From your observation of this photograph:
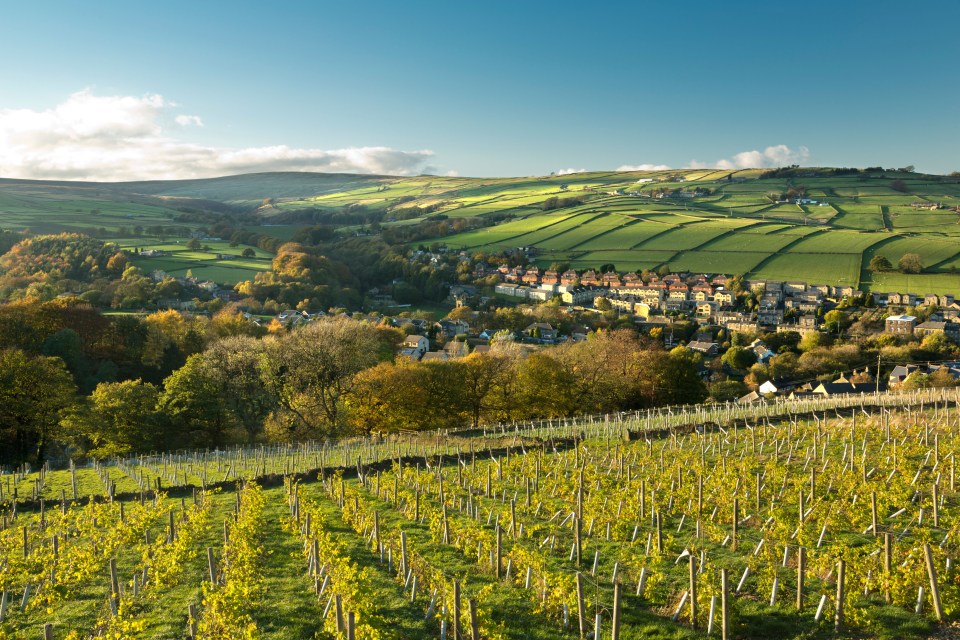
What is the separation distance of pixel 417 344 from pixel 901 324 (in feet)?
213

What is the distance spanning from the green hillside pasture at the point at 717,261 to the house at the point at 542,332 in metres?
40.5

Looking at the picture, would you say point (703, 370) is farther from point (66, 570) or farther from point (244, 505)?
point (66, 570)

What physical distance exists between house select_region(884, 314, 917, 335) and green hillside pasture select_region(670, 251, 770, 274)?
3070 cm

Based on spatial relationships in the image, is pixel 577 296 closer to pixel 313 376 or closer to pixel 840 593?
pixel 313 376

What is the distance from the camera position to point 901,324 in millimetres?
87000

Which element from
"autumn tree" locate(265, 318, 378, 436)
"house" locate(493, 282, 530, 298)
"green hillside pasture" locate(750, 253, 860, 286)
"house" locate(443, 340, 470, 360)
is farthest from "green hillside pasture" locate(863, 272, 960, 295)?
"autumn tree" locate(265, 318, 378, 436)

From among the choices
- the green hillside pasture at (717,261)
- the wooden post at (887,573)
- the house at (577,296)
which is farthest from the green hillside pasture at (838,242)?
the wooden post at (887,573)

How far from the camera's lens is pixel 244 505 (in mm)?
18859

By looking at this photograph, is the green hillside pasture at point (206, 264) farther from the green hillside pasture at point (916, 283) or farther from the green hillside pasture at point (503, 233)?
the green hillside pasture at point (916, 283)

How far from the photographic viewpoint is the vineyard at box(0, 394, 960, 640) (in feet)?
35.7

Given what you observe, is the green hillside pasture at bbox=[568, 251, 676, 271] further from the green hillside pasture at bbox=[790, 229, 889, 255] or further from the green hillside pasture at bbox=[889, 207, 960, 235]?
the green hillside pasture at bbox=[889, 207, 960, 235]

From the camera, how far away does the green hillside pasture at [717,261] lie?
119 meters

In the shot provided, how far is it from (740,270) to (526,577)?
116 m

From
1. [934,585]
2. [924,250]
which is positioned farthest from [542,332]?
[934,585]
